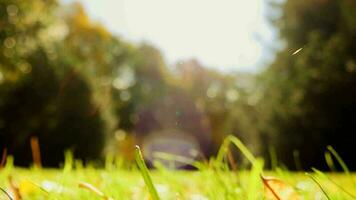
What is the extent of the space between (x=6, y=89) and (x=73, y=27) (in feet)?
62.4

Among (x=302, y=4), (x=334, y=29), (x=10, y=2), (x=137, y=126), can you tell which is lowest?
(x=137, y=126)

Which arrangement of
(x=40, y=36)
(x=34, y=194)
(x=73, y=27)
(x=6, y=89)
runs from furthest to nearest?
(x=73, y=27), (x=40, y=36), (x=6, y=89), (x=34, y=194)

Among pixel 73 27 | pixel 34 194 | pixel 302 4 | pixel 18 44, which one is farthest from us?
pixel 73 27

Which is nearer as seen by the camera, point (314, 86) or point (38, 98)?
point (314, 86)

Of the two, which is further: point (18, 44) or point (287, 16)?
point (18, 44)

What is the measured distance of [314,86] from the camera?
51.8 feet

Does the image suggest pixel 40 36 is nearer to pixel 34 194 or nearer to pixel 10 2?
pixel 10 2

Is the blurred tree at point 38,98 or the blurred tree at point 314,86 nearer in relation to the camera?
the blurred tree at point 314,86

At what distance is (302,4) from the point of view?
1762 cm

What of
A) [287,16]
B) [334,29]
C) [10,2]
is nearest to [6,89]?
[10,2]

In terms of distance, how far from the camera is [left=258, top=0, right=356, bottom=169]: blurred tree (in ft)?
48.7

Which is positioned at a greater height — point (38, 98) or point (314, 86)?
point (38, 98)

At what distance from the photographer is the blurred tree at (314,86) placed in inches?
584

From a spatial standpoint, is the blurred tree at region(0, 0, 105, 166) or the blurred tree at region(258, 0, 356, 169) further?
the blurred tree at region(0, 0, 105, 166)
